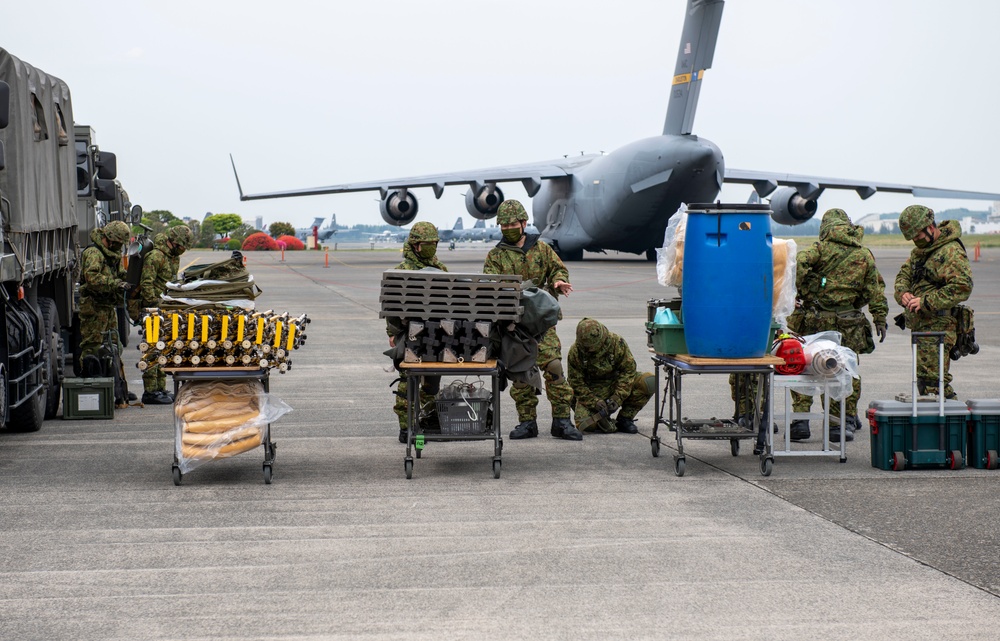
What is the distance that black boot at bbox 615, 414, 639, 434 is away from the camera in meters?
9.80

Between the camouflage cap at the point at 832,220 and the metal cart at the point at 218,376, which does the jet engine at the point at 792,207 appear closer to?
the camouflage cap at the point at 832,220

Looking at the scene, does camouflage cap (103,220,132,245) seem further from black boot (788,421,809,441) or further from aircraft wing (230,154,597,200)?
aircraft wing (230,154,597,200)

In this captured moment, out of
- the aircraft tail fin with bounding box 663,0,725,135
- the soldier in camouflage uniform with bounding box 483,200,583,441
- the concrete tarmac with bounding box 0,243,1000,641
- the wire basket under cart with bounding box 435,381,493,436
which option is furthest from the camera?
the aircraft tail fin with bounding box 663,0,725,135

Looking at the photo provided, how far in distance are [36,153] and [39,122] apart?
0.53 meters

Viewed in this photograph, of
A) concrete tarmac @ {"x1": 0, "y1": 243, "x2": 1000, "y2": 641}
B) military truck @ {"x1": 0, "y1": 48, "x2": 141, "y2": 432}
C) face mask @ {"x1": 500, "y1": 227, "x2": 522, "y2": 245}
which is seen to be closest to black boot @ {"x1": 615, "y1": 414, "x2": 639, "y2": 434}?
concrete tarmac @ {"x1": 0, "y1": 243, "x2": 1000, "y2": 641}

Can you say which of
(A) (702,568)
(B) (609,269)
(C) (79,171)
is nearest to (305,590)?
(A) (702,568)

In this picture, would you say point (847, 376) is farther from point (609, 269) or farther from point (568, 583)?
point (609, 269)

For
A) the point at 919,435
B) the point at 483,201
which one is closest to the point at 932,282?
the point at 919,435

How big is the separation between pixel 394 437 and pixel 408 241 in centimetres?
168

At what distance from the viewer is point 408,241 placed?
8.99 m

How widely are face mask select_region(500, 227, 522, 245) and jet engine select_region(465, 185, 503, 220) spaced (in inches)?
1299

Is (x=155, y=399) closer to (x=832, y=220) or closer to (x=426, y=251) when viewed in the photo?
(x=426, y=251)

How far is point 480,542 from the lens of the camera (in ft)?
20.1

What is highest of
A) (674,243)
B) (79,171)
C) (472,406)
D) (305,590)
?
(79,171)
